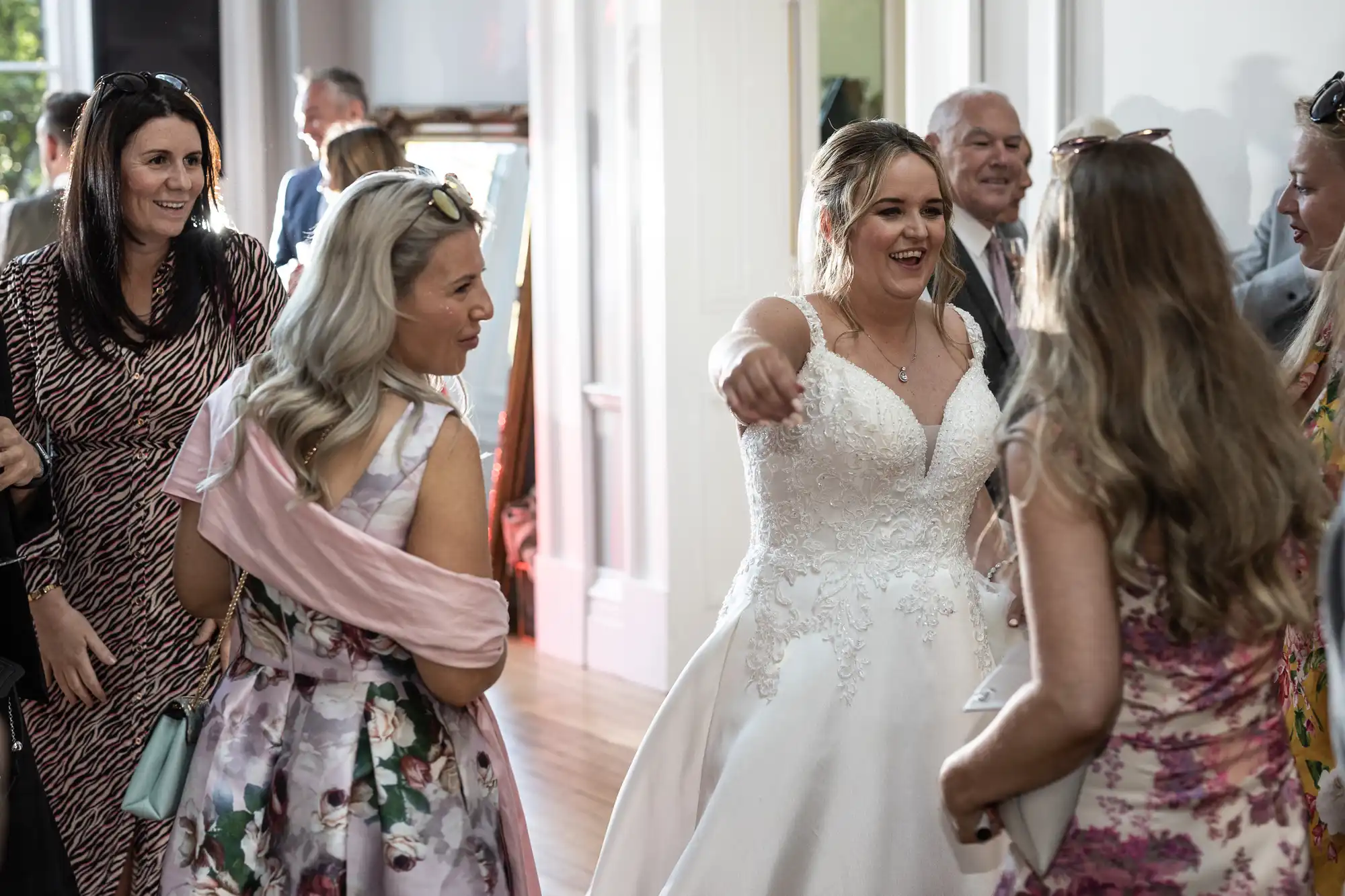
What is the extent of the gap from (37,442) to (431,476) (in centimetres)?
116

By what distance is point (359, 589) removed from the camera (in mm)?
1959

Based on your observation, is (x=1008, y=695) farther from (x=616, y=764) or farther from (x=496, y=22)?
(x=496, y=22)

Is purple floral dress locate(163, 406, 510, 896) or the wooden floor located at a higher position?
purple floral dress locate(163, 406, 510, 896)

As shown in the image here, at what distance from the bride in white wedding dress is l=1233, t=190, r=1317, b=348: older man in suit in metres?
1.10

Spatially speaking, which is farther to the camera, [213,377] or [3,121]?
[3,121]

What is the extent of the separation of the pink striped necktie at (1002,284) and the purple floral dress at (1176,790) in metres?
2.41

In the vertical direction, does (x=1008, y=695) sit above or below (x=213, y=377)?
below

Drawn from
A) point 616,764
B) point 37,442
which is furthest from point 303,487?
point 616,764

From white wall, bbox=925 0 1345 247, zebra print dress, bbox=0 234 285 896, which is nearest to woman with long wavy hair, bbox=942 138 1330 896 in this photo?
zebra print dress, bbox=0 234 285 896

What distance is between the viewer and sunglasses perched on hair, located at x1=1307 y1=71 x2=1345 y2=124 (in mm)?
2602

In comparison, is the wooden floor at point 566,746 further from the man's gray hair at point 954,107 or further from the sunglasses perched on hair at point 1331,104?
the sunglasses perched on hair at point 1331,104

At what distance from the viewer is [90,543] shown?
2.81 meters

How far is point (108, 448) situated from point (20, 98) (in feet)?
18.3

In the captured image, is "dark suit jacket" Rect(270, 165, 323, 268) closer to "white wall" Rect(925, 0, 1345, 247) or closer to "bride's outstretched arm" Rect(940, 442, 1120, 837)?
"white wall" Rect(925, 0, 1345, 247)
